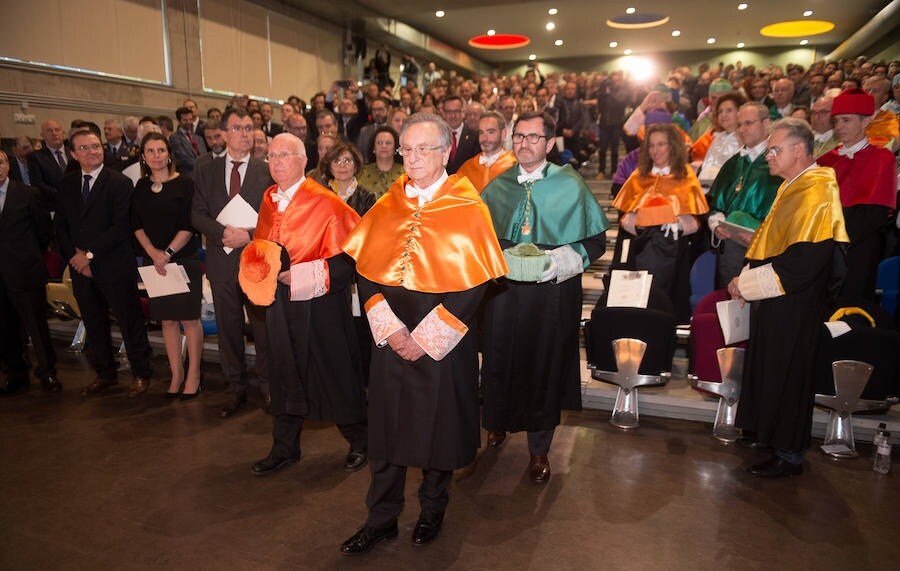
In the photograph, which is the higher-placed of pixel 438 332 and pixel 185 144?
pixel 185 144

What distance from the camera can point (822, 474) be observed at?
353 cm

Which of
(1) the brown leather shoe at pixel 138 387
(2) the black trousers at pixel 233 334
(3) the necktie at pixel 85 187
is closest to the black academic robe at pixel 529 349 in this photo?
(2) the black trousers at pixel 233 334

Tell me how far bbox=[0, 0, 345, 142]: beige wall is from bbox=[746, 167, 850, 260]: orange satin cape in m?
10.5

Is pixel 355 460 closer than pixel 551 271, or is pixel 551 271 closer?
pixel 551 271

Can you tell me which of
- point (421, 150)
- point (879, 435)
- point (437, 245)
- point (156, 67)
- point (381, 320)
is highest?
point (156, 67)

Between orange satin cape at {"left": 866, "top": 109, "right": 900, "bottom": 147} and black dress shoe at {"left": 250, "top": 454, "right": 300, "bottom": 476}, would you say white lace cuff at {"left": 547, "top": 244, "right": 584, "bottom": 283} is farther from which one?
orange satin cape at {"left": 866, "top": 109, "right": 900, "bottom": 147}

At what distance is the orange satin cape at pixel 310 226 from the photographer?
127 inches

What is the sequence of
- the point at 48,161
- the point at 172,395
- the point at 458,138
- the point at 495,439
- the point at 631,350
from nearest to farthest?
the point at 495,439
the point at 631,350
the point at 172,395
the point at 458,138
the point at 48,161

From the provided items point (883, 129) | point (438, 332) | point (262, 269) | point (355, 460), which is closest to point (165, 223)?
point (262, 269)

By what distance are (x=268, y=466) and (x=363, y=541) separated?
1.03 metres

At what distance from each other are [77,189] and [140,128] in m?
2.58

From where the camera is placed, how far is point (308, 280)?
313 centimetres

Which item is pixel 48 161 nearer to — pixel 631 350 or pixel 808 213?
pixel 631 350

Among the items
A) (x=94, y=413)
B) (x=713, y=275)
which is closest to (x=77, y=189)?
(x=94, y=413)
